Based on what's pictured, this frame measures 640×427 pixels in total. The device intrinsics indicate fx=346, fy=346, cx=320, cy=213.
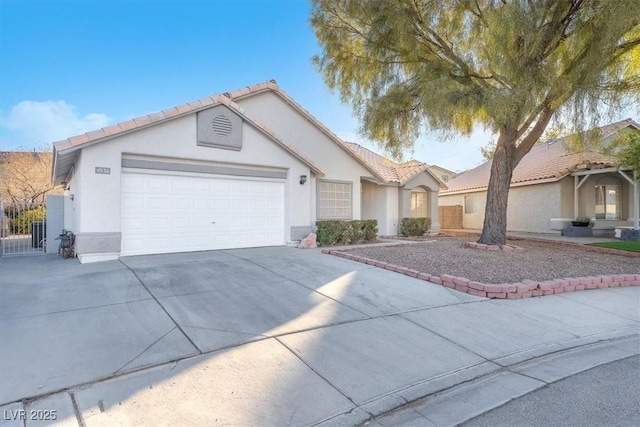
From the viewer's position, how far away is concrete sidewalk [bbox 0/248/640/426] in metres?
3.07

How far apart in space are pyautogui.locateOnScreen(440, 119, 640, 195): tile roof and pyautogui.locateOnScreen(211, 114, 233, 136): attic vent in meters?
12.2

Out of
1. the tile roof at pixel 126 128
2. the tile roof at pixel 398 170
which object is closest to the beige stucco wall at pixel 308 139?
the tile roof at pixel 398 170

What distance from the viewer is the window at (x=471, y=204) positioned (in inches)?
963

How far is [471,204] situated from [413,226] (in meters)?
9.92

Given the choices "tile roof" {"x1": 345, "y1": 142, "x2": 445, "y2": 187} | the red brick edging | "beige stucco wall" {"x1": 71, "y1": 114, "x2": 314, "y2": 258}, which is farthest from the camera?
"tile roof" {"x1": 345, "y1": 142, "x2": 445, "y2": 187}

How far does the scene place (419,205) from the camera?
62.4 feet

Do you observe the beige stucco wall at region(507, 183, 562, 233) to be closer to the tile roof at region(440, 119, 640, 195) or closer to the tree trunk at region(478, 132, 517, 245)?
the tile roof at region(440, 119, 640, 195)

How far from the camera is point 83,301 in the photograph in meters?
5.48

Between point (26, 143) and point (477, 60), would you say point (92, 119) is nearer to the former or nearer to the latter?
point (26, 143)

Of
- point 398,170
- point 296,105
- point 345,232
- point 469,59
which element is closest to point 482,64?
point 469,59

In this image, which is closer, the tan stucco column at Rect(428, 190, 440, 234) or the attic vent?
the attic vent

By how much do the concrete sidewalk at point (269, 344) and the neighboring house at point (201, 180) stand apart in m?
2.57

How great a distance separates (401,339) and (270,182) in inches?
336

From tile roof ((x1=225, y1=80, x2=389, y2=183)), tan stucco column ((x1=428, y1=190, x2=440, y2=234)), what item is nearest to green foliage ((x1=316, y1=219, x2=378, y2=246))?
tile roof ((x1=225, y1=80, x2=389, y2=183))
